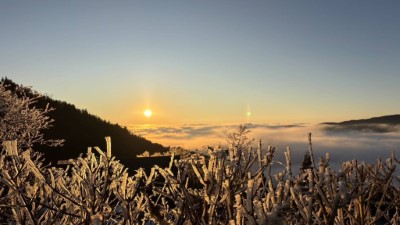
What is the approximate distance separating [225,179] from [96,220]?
0.73 m

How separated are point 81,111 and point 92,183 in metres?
59.9

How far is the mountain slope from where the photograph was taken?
165 ft

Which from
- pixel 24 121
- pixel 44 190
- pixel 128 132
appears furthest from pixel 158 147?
pixel 44 190

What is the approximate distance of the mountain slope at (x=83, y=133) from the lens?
5044cm

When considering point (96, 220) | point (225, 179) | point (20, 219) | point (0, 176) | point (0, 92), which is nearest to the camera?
point (96, 220)

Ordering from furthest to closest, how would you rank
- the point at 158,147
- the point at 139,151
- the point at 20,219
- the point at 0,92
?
the point at 158,147 < the point at 139,151 < the point at 0,92 < the point at 20,219

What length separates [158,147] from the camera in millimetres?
63750

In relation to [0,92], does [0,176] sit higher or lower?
lower

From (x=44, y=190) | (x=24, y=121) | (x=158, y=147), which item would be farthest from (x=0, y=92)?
(x=158, y=147)

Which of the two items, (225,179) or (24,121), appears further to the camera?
(24,121)

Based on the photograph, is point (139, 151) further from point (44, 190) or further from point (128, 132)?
point (44, 190)

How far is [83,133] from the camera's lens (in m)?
55.1

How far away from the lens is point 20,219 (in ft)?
9.80

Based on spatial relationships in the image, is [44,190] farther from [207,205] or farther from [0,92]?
[0,92]
